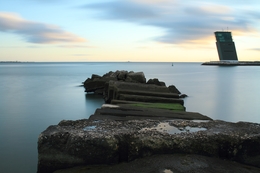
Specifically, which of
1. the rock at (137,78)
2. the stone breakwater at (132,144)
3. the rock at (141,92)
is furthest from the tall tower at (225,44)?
the stone breakwater at (132,144)

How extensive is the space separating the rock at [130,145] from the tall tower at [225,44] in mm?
106368

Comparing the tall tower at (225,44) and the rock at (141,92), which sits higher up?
the tall tower at (225,44)

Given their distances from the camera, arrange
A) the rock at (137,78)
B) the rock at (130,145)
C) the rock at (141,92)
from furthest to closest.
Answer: the rock at (137,78), the rock at (141,92), the rock at (130,145)

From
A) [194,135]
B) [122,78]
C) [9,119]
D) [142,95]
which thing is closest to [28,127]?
[9,119]

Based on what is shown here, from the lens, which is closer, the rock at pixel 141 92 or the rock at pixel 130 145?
the rock at pixel 130 145

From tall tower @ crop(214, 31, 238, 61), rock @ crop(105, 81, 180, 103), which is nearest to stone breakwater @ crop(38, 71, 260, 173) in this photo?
rock @ crop(105, 81, 180, 103)

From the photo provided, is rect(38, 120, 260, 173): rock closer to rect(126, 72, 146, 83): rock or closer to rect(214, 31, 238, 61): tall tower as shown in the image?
rect(126, 72, 146, 83): rock

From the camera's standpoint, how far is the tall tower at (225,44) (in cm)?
10375

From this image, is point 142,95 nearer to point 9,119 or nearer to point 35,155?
point 35,155

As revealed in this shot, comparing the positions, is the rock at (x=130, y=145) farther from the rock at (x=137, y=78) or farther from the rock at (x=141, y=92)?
the rock at (x=137, y=78)

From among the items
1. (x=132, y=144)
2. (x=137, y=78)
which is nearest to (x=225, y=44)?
(x=137, y=78)

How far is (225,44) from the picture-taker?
4097 inches

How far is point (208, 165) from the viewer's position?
2.90 m

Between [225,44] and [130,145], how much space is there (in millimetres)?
108414
